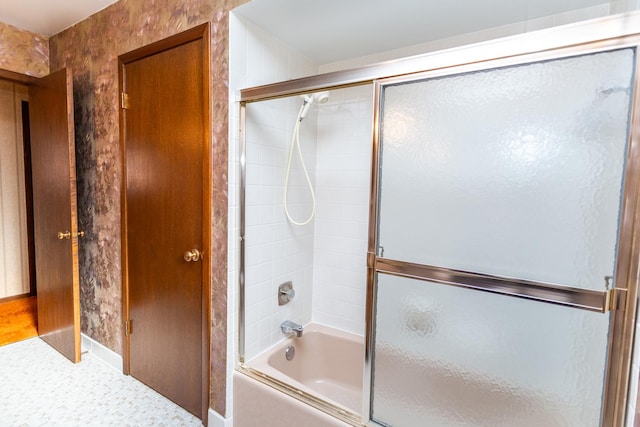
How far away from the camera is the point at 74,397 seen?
1806mm

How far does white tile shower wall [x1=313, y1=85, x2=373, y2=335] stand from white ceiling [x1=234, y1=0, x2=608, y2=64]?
A: 1.18ft

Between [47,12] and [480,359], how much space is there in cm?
315

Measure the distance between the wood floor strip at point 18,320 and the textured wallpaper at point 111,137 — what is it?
618 millimetres

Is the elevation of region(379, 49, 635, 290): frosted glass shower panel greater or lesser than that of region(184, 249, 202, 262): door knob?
greater

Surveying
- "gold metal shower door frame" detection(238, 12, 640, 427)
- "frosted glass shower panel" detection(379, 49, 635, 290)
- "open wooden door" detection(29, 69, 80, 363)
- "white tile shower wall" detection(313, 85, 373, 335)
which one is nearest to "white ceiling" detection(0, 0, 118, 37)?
"open wooden door" detection(29, 69, 80, 363)

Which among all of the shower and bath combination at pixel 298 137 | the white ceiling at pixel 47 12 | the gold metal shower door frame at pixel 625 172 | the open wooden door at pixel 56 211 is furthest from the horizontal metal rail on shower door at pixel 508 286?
the white ceiling at pixel 47 12

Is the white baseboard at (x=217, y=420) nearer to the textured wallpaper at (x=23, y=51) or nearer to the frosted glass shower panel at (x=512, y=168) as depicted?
the frosted glass shower panel at (x=512, y=168)

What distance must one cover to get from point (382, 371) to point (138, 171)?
1760 mm

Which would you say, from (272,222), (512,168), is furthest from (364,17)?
(272,222)

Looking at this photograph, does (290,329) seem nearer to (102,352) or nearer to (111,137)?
(102,352)

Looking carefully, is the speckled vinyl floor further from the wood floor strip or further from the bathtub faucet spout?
the bathtub faucet spout

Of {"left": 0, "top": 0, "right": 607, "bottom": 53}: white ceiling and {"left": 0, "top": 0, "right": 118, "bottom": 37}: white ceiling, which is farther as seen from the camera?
{"left": 0, "top": 0, "right": 118, "bottom": 37}: white ceiling

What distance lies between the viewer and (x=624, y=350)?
2.75 ft

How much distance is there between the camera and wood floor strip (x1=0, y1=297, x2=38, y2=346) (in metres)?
2.45
